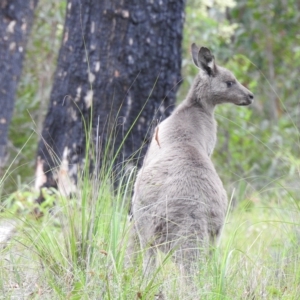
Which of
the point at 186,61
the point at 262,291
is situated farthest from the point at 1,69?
the point at 262,291

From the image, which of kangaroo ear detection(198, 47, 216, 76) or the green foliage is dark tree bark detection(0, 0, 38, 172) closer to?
kangaroo ear detection(198, 47, 216, 76)

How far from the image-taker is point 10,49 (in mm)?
8062

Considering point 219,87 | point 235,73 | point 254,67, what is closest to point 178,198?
point 219,87

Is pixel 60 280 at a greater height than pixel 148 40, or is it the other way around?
pixel 148 40

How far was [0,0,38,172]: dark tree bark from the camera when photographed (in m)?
8.00

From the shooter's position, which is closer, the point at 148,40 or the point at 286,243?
the point at 286,243

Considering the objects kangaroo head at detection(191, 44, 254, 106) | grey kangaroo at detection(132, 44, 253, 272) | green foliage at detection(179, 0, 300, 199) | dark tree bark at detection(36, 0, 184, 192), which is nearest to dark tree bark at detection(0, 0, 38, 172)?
dark tree bark at detection(36, 0, 184, 192)

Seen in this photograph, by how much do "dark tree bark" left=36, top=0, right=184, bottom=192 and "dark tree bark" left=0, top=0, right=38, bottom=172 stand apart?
156 centimetres

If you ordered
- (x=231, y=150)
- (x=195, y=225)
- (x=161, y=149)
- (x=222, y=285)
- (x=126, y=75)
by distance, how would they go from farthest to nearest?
(x=231, y=150), (x=126, y=75), (x=161, y=149), (x=195, y=225), (x=222, y=285)

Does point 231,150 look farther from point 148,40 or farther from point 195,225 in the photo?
point 195,225

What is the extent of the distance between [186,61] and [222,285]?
7.31m

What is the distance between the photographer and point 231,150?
40.7ft

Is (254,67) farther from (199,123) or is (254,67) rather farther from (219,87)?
(199,123)

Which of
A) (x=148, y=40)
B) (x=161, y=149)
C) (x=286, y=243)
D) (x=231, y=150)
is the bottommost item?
(x=231, y=150)
